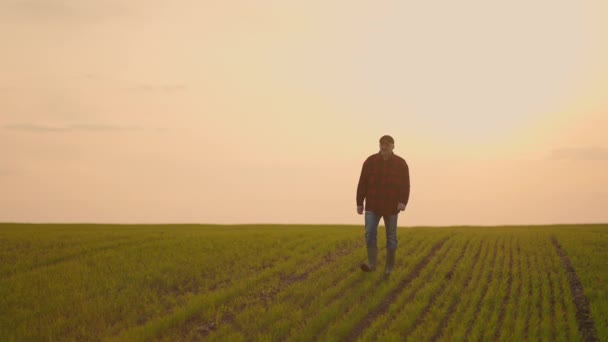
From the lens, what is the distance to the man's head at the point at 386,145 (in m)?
13.8

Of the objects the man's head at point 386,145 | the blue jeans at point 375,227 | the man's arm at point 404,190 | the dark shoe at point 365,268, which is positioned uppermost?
the man's head at point 386,145

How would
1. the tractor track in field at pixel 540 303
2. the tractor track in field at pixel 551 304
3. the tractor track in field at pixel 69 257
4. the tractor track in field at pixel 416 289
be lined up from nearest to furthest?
the tractor track in field at pixel 551 304 → the tractor track in field at pixel 416 289 → the tractor track in field at pixel 540 303 → the tractor track in field at pixel 69 257

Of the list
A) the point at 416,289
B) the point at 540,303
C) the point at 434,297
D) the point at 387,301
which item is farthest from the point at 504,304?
the point at 387,301

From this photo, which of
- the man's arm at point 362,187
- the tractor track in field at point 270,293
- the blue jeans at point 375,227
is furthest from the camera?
the man's arm at point 362,187

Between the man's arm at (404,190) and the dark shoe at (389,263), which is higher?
the man's arm at (404,190)

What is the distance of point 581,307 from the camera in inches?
464

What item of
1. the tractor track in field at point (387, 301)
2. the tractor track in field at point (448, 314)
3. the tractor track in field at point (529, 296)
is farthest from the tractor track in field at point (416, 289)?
the tractor track in field at point (529, 296)

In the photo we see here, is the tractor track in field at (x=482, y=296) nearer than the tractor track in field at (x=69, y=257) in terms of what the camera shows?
Yes

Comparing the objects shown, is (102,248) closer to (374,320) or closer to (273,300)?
(273,300)

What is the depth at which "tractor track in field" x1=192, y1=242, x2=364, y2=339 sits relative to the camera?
1029 cm

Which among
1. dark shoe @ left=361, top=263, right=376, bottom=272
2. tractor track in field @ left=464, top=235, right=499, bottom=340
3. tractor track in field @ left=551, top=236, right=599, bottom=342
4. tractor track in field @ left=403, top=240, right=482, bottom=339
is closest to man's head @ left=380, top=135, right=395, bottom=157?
dark shoe @ left=361, top=263, right=376, bottom=272

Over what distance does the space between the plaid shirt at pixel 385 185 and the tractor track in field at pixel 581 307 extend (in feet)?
15.0

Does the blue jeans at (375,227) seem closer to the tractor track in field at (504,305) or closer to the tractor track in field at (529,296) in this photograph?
the tractor track in field at (504,305)

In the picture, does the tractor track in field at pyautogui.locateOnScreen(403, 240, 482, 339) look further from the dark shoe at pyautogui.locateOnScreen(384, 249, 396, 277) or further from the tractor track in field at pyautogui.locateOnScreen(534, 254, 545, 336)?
the tractor track in field at pyautogui.locateOnScreen(534, 254, 545, 336)
